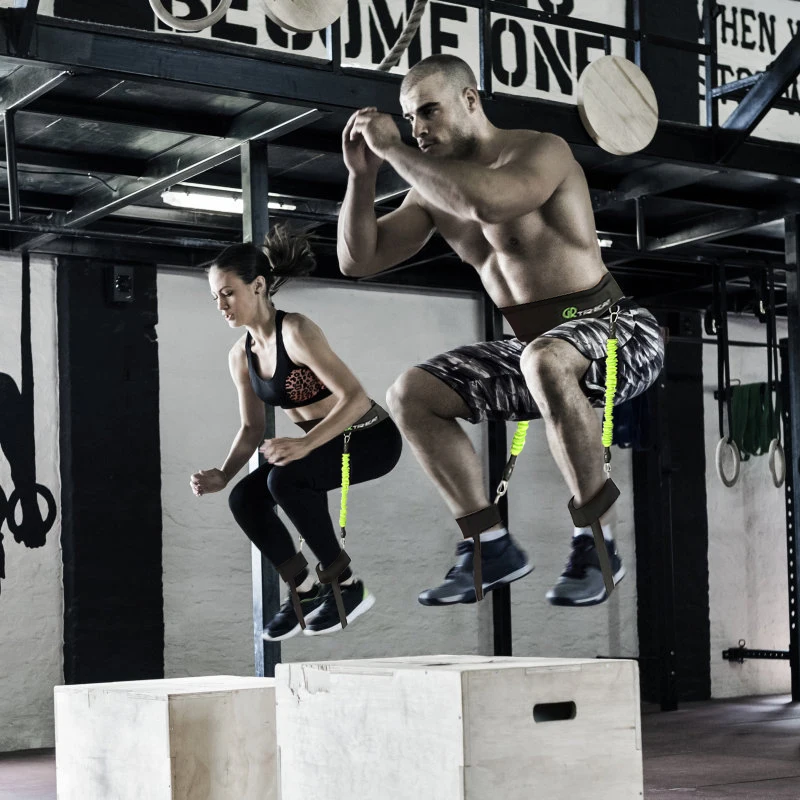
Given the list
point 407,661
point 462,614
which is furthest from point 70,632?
point 407,661

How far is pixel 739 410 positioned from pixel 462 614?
2770mm

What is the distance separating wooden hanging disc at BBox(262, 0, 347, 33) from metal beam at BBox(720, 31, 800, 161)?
288 centimetres

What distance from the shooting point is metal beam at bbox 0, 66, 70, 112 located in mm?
5199

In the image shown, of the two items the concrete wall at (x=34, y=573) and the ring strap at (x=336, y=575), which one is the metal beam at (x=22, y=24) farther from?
the concrete wall at (x=34, y=573)

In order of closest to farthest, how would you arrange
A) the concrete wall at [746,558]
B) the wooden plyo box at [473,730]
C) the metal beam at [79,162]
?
the wooden plyo box at [473,730] < the metal beam at [79,162] < the concrete wall at [746,558]

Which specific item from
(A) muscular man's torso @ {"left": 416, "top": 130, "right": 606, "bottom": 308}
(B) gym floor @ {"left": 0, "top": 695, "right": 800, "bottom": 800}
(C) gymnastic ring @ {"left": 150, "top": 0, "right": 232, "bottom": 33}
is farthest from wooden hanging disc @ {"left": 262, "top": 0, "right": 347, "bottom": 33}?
(B) gym floor @ {"left": 0, "top": 695, "right": 800, "bottom": 800}

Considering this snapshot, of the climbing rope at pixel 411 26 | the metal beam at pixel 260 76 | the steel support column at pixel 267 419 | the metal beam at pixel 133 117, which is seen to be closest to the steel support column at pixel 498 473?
the metal beam at pixel 260 76

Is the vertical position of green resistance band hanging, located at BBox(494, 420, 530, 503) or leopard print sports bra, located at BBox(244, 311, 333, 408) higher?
leopard print sports bra, located at BBox(244, 311, 333, 408)

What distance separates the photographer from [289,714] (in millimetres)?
3777

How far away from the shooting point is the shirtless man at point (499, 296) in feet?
11.1

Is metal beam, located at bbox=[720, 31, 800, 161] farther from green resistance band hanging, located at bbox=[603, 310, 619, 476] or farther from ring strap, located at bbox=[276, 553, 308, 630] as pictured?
ring strap, located at bbox=[276, 553, 308, 630]

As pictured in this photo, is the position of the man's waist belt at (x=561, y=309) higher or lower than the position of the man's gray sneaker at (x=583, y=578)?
higher

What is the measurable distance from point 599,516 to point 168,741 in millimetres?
1374

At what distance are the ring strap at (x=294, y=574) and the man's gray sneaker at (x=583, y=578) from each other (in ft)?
4.71
